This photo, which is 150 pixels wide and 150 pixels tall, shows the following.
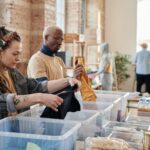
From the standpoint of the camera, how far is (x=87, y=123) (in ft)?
4.39

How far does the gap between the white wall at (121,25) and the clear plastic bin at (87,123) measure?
6.70 m

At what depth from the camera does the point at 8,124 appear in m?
1.34

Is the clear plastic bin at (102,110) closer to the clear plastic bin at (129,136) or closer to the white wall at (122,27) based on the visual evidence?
the clear plastic bin at (129,136)

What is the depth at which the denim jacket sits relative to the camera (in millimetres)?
1418

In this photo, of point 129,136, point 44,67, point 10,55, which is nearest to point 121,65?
point 44,67

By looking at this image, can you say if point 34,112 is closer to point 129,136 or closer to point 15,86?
point 15,86

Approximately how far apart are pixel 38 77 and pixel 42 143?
3.88ft

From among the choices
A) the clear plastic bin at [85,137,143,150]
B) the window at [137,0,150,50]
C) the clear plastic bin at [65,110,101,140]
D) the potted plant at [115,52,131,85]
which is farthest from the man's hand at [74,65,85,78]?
the window at [137,0,150,50]

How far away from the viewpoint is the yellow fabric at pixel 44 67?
7.44 feet

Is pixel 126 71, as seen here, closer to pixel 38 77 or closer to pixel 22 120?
pixel 38 77

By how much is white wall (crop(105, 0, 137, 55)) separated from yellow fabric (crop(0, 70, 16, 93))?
264 inches

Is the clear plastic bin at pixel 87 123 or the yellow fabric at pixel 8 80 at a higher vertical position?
the yellow fabric at pixel 8 80

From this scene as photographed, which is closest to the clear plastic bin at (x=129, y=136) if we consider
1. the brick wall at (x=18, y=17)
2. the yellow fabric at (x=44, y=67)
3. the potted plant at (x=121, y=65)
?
the yellow fabric at (x=44, y=67)

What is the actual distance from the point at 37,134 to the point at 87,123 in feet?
0.75
